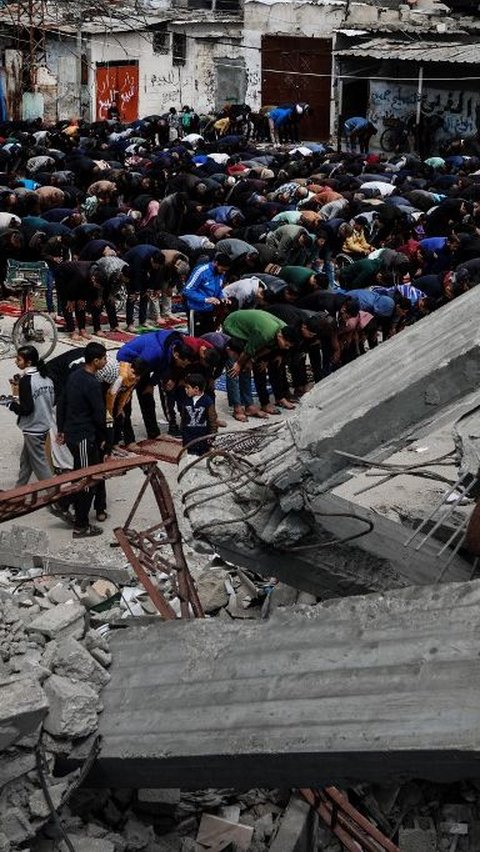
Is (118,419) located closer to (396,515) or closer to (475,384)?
(396,515)

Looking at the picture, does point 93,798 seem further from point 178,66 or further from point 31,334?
point 178,66

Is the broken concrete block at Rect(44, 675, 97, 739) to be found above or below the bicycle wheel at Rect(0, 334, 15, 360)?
above

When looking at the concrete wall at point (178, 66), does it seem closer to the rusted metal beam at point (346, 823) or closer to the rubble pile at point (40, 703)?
the rubble pile at point (40, 703)

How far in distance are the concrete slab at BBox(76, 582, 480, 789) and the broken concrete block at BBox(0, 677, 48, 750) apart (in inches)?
16.5

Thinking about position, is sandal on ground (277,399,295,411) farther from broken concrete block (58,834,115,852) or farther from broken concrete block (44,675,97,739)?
broken concrete block (58,834,115,852)

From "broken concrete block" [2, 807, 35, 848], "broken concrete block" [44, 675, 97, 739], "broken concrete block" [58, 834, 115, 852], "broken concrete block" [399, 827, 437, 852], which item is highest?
"broken concrete block" [44, 675, 97, 739]

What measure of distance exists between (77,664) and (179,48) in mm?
29793

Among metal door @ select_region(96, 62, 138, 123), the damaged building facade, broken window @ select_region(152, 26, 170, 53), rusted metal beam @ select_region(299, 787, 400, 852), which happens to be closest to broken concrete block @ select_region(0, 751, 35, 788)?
rusted metal beam @ select_region(299, 787, 400, 852)

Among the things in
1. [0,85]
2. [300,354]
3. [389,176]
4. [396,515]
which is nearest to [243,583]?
[396,515]

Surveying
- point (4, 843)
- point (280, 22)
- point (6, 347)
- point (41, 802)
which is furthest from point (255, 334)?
point (280, 22)

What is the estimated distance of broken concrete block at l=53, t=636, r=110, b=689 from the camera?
518 cm

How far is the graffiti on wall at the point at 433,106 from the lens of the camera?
28.5 m

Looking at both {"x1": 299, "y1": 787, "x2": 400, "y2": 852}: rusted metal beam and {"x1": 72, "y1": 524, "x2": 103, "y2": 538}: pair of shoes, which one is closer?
{"x1": 299, "y1": 787, "x2": 400, "y2": 852}: rusted metal beam

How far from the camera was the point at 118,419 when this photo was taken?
398 inches
